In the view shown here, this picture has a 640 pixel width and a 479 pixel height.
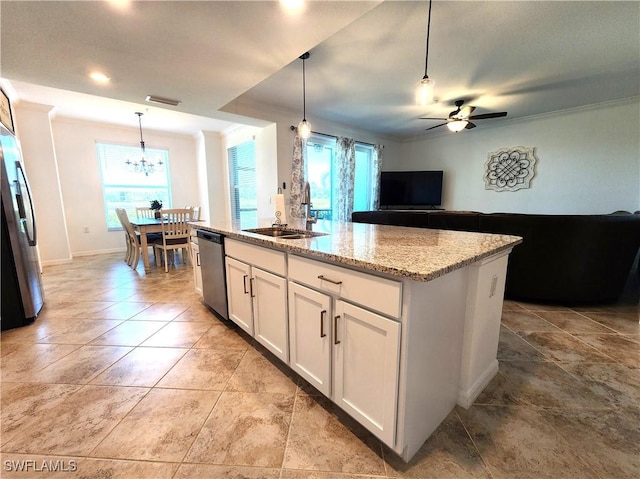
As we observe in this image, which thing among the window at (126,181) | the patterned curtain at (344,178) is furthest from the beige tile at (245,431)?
the window at (126,181)

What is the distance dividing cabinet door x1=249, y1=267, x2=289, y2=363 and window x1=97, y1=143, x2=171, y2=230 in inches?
208

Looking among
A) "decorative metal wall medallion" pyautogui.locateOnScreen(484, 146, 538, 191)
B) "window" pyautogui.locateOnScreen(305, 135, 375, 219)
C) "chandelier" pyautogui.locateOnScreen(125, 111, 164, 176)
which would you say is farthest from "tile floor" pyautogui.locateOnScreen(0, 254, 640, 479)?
"chandelier" pyautogui.locateOnScreen(125, 111, 164, 176)

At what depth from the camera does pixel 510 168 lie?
512 centimetres

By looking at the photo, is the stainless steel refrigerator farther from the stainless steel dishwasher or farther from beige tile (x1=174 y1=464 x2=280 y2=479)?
beige tile (x1=174 y1=464 x2=280 y2=479)

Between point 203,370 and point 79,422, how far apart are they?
602 mm

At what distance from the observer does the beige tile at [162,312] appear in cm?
245

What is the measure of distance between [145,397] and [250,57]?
2.64 meters

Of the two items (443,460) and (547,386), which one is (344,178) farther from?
(443,460)

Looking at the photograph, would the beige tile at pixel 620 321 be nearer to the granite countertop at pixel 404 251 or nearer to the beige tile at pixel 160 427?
the granite countertop at pixel 404 251

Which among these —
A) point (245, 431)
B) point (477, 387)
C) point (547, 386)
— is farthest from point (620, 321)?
point (245, 431)

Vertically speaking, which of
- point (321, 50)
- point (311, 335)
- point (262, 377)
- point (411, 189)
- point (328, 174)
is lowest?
point (262, 377)

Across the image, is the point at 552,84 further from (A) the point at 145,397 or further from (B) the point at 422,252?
(A) the point at 145,397

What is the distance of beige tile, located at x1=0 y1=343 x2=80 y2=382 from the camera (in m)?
1.65

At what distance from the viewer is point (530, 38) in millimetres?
2439
